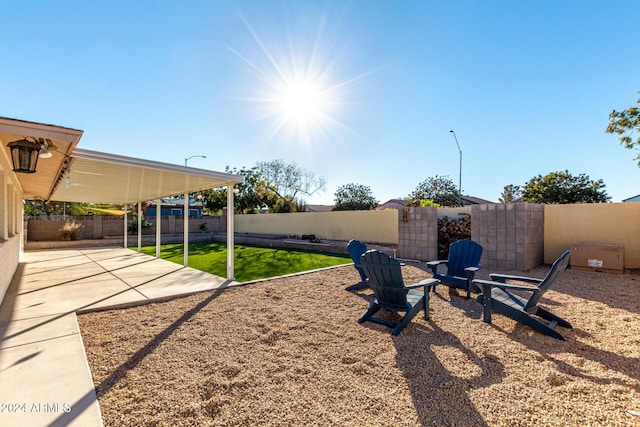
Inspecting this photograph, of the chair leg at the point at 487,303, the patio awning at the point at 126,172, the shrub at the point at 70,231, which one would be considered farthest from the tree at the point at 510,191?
the shrub at the point at 70,231

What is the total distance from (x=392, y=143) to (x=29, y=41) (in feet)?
43.2

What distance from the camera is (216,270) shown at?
25.1 ft

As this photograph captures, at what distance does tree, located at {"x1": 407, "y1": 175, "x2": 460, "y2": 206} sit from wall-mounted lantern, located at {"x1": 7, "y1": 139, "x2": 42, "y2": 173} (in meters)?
31.9

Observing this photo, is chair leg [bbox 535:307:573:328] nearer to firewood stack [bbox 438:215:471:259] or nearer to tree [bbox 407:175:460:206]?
firewood stack [bbox 438:215:471:259]

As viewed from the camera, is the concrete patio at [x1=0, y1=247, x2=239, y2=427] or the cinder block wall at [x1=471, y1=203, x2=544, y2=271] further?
the cinder block wall at [x1=471, y1=203, x2=544, y2=271]

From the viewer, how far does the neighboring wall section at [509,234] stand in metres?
7.03

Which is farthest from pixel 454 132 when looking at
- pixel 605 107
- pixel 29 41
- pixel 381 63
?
pixel 29 41

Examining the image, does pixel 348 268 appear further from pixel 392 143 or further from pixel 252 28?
pixel 392 143

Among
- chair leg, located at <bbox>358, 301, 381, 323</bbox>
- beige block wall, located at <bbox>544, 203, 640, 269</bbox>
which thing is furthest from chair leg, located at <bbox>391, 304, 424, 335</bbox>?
beige block wall, located at <bbox>544, 203, 640, 269</bbox>

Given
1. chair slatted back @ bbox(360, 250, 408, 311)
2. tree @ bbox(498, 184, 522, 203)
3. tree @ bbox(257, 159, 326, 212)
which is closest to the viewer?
chair slatted back @ bbox(360, 250, 408, 311)

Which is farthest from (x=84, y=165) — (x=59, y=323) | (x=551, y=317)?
(x=551, y=317)

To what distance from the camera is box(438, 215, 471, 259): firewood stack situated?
9102 mm

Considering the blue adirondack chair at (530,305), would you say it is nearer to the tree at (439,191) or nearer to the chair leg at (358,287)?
the chair leg at (358,287)

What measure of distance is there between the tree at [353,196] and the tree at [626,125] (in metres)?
21.3
